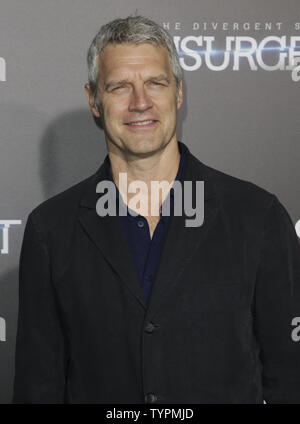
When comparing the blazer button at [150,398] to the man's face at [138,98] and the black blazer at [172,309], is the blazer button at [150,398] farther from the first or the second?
the man's face at [138,98]

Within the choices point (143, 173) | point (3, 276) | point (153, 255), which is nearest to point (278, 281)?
point (153, 255)

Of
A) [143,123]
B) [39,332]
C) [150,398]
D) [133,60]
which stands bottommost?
[150,398]

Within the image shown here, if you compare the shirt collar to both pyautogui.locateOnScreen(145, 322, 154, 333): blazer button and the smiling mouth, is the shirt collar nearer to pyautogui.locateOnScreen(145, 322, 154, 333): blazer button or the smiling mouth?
the smiling mouth

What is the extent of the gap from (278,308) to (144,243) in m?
0.31

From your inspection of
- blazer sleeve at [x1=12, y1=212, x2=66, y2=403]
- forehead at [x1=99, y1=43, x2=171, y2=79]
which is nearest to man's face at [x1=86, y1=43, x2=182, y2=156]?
forehead at [x1=99, y1=43, x2=171, y2=79]

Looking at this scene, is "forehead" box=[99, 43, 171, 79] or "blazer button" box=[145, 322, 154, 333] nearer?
"blazer button" box=[145, 322, 154, 333]

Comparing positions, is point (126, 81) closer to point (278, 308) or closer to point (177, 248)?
point (177, 248)

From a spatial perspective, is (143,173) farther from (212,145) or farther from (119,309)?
(212,145)

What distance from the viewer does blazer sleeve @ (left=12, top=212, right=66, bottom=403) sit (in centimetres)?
148

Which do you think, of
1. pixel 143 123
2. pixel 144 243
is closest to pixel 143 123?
pixel 143 123

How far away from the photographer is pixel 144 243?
1445 mm

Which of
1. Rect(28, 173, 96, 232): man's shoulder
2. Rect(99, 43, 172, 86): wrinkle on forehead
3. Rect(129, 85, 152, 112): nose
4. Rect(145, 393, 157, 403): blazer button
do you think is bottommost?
Rect(145, 393, 157, 403): blazer button

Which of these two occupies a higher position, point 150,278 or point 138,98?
point 138,98
